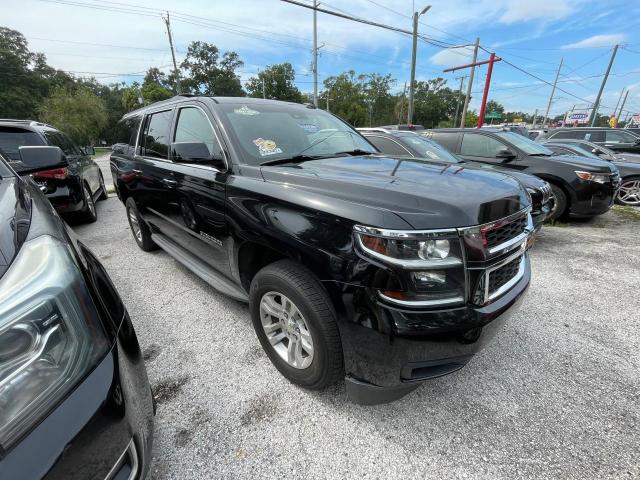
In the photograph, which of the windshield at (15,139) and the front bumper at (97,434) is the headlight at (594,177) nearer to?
the front bumper at (97,434)

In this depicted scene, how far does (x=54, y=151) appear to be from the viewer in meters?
2.52

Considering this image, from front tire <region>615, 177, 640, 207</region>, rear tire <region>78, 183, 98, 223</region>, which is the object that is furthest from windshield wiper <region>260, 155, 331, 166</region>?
front tire <region>615, 177, 640, 207</region>

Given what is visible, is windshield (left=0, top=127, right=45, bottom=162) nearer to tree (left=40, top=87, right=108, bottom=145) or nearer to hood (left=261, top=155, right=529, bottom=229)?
hood (left=261, top=155, right=529, bottom=229)

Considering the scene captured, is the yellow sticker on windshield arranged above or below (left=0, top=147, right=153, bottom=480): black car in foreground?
above

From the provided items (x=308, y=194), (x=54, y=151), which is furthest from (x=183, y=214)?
(x=308, y=194)

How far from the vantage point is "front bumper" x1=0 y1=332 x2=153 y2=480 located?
767 mm

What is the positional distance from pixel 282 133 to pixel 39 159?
1.84 m

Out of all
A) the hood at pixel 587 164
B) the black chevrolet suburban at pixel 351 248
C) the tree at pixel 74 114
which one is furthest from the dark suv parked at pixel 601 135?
the tree at pixel 74 114

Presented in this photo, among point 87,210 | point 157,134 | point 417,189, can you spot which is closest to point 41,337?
point 417,189

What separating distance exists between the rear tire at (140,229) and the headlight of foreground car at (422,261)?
354 centimetres

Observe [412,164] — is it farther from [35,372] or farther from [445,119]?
[445,119]

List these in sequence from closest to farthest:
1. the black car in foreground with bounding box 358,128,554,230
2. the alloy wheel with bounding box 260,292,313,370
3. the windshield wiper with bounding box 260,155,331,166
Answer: the alloy wheel with bounding box 260,292,313,370 < the windshield wiper with bounding box 260,155,331,166 < the black car in foreground with bounding box 358,128,554,230

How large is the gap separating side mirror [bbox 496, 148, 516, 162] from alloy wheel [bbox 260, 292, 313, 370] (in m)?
5.54

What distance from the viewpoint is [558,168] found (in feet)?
18.1
